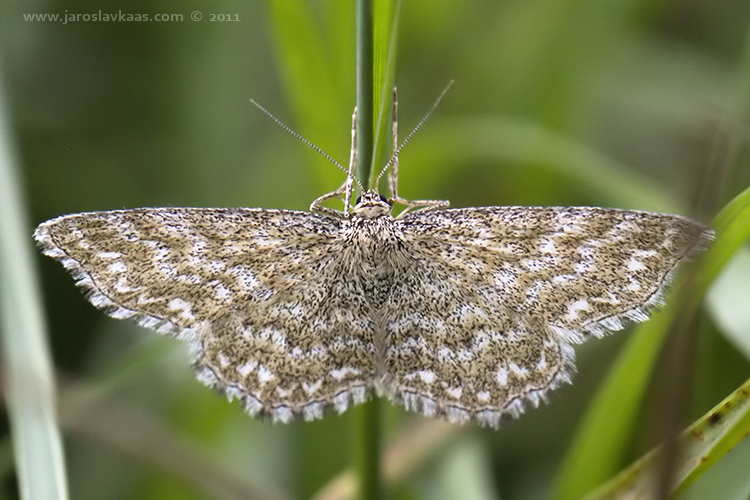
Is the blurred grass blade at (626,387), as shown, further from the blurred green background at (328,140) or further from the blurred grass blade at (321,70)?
the blurred grass blade at (321,70)

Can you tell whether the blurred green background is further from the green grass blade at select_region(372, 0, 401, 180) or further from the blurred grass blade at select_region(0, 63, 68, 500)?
the green grass blade at select_region(372, 0, 401, 180)

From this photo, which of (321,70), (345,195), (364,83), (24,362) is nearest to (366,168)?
(364,83)

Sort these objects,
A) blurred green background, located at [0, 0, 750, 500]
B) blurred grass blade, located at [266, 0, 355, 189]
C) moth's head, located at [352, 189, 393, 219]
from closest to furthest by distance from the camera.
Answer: moth's head, located at [352, 189, 393, 219] < blurred grass blade, located at [266, 0, 355, 189] < blurred green background, located at [0, 0, 750, 500]

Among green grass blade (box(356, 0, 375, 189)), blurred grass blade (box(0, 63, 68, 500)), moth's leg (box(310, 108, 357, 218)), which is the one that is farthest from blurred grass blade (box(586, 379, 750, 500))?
blurred grass blade (box(0, 63, 68, 500))

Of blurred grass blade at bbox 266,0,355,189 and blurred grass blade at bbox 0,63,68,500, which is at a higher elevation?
blurred grass blade at bbox 266,0,355,189

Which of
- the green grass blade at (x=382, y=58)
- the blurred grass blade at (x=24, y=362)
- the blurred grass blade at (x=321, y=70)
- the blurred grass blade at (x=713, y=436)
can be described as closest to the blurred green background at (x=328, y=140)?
the blurred grass blade at (x=321, y=70)

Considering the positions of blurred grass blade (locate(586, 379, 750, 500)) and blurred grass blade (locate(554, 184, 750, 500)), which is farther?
blurred grass blade (locate(554, 184, 750, 500))

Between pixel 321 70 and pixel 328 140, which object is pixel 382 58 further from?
pixel 328 140

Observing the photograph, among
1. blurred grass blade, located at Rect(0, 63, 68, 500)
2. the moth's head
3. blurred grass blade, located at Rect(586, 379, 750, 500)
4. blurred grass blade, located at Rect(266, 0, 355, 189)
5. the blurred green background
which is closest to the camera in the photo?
blurred grass blade, located at Rect(586, 379, 750, 500)
